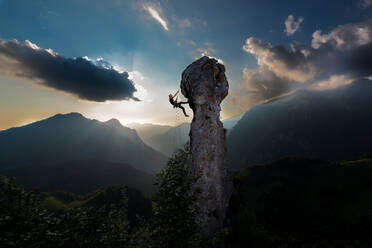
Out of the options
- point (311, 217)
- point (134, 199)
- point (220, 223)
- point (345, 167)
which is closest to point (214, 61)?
point (220, 223)

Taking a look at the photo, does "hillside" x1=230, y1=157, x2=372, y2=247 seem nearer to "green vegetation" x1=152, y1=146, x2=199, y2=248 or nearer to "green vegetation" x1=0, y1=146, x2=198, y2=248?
"green vegetation" x1=152, y1=146, x2=199, y2=248

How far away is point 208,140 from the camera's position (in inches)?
432

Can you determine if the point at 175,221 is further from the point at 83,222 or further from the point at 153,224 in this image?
the point at 83,222

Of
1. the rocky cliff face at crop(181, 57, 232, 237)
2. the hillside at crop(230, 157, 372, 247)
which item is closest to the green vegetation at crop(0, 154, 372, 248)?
the hillside at crop(230, 157, 372, 247)

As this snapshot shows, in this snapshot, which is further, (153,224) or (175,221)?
(153,224)

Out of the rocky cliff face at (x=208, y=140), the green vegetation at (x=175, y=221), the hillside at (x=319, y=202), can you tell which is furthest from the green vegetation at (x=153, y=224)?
the rocky cliff face at (x=208, y=140)

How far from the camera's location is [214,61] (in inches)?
537

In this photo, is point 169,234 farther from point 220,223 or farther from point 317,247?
point 317,247

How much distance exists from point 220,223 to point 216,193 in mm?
1598

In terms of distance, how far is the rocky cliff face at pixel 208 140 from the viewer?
30.9ft

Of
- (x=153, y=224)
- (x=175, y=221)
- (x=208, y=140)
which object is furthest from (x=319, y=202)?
(x=153, y=224)

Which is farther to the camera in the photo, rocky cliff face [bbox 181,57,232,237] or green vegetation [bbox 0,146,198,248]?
rocky cliff face [bbox 181,57,232,237]

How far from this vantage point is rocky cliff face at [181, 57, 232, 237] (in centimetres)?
941

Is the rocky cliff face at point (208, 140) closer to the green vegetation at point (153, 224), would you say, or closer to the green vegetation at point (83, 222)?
the green vegetation at point (153, 224)
